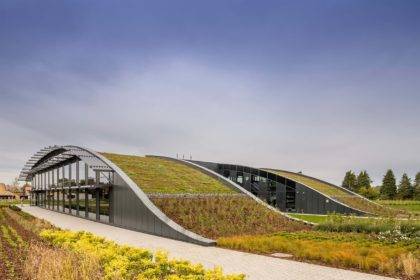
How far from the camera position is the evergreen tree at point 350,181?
68.0 metres

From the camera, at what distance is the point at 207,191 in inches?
1050

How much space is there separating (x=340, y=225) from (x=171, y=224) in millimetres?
8839

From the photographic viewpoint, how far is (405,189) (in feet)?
213

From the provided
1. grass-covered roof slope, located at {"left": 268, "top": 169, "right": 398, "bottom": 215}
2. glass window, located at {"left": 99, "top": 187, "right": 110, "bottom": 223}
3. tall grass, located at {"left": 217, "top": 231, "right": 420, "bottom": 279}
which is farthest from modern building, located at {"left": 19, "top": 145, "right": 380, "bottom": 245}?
tall grass, located at {"left": 217, "top": 231, "right": 420, "bottom": 279}

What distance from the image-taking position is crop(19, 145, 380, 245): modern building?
2181 cm

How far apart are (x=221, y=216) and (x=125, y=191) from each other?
6186 mm

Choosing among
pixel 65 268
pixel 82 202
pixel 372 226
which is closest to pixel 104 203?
pixel 82 202

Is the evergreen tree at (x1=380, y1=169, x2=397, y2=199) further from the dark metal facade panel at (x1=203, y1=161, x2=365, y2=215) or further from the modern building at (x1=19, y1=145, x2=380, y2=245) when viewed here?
the dark metal facade panel at (x1=203, y1=161, x2=365, y2=215)

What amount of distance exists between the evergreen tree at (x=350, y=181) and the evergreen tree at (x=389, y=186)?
4.78 m

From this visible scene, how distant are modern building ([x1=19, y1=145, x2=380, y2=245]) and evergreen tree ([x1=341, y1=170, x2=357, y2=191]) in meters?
25.3

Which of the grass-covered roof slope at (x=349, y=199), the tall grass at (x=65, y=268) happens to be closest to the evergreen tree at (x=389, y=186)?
the grass-covered roof slope at (x=349, y=199)

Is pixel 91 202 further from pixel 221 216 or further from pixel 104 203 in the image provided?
pixel 221 216

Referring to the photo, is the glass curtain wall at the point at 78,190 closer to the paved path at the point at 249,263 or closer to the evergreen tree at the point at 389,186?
the paved path at the point at 249,263

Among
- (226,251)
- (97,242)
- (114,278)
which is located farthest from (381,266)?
(97,242)
